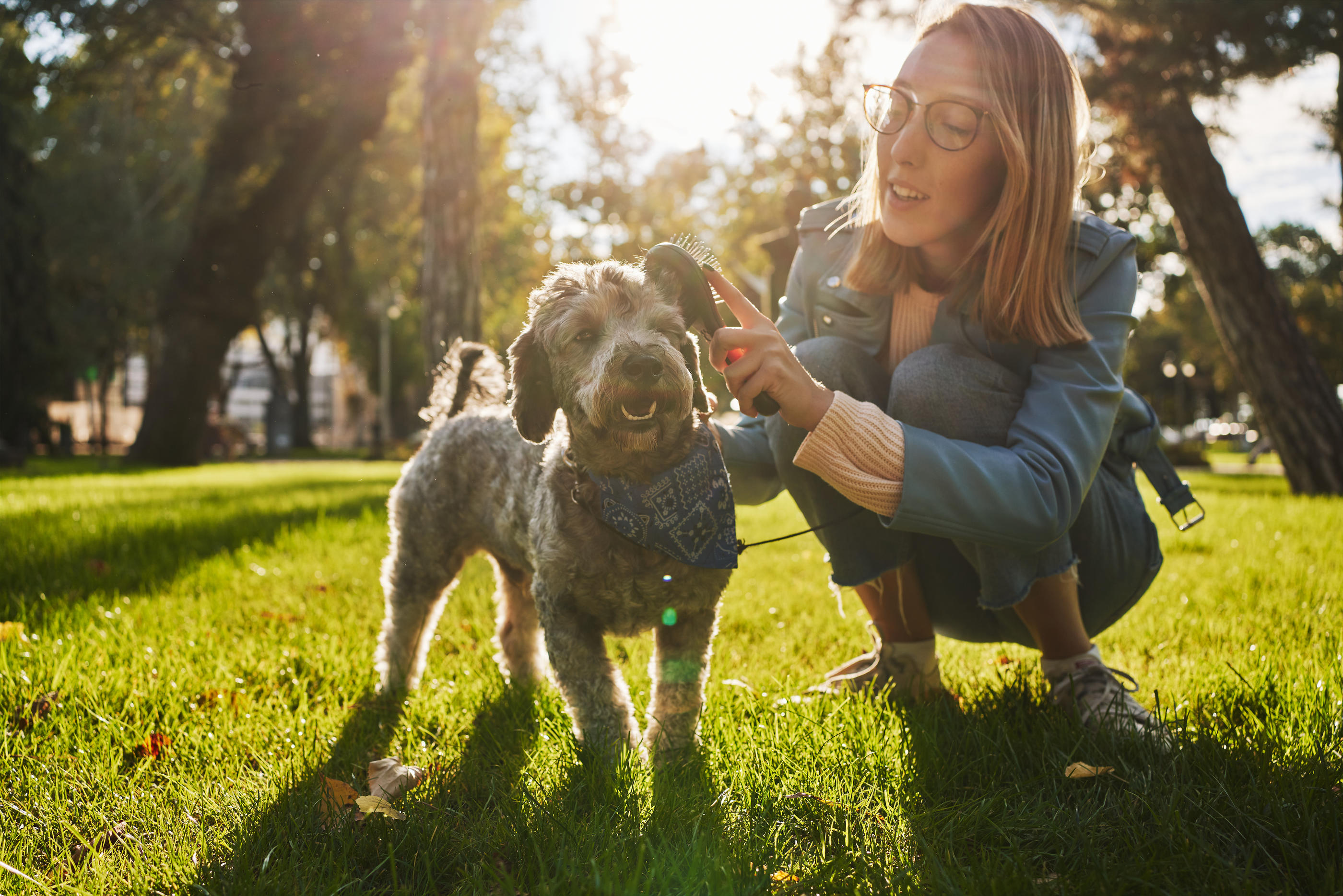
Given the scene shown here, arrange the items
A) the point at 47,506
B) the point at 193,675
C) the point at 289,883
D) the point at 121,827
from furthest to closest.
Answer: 1. the point at 47,506
2. the point at 193,675
3. the point at 121,827
4. the point at 289,883

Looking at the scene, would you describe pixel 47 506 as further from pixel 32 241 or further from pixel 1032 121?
pixel 32 241

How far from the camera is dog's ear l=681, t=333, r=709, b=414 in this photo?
2.89 m

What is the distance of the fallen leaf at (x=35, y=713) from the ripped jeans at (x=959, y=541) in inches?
104

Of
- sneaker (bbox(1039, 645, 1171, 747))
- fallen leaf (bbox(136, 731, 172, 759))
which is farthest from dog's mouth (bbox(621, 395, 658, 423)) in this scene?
fallen leaf (bbox(136, 731, 172, 759))

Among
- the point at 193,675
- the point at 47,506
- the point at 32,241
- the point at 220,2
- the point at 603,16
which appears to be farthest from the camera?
the point at 603,16

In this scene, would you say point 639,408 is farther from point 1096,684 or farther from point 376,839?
point 1096,684

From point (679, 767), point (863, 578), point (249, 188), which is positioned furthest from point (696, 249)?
point (249, 188)

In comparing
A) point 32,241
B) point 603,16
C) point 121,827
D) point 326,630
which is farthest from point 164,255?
point 121,827

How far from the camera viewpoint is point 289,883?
6.01ft

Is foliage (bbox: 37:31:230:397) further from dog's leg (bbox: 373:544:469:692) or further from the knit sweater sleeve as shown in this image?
the knit sweater sleeve

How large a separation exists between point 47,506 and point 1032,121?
9238 mm

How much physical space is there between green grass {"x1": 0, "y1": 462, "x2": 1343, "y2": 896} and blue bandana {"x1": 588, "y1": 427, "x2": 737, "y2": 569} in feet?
2.06

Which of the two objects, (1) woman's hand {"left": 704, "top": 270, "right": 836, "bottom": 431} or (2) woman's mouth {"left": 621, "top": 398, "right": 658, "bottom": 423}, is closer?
(1) woman's hand {"left": 704, "top": 270, "right": 836, "bottom": 431}

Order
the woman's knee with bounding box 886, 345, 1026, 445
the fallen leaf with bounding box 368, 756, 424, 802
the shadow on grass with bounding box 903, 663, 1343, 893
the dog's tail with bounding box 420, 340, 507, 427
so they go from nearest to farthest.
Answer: the shadow on grass with bounding box 903, 663, 1343, 893 → the fallen leaf with bounding box 368, 756, 424, 802 → the woman's knee with bounding box 886, 345, 1026, 445 → the dog's tail with bounding box 420, 340, 507, 427
